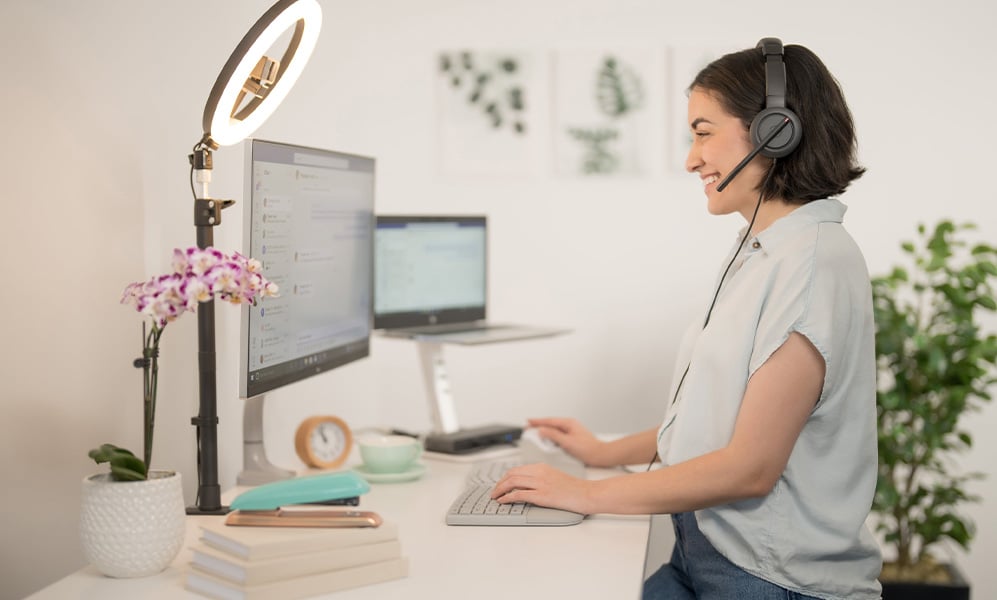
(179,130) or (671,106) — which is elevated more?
(671,106)

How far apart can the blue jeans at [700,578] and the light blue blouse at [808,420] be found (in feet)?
0.06

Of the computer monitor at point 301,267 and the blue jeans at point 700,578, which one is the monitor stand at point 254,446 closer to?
the computer monitor at point 301,267

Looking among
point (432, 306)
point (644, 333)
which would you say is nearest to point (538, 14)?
point (644, 333)

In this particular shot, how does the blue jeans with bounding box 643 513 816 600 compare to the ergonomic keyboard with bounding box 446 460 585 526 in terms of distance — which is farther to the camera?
the ergonomic keyboard with bounding box 446 460 585 526

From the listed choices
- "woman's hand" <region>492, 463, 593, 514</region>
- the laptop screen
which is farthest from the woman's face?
the laptop screen

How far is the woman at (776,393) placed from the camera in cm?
132

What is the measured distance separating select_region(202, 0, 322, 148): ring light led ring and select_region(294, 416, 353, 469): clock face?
23.7 inches

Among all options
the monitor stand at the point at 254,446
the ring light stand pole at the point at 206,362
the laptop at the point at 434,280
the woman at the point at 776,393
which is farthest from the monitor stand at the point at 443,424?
the ring light stand pole at the point at 206,362

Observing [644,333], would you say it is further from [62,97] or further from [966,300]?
[62,97]

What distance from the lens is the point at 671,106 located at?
10.9 ft

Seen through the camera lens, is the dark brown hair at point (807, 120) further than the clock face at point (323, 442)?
No

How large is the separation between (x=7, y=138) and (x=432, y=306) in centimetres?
105

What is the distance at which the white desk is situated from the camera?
3.88 feet

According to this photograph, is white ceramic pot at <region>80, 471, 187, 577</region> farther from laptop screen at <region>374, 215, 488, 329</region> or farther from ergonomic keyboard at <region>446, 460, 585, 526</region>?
laptop screen at <region>374, 215, 488, 329</region>
